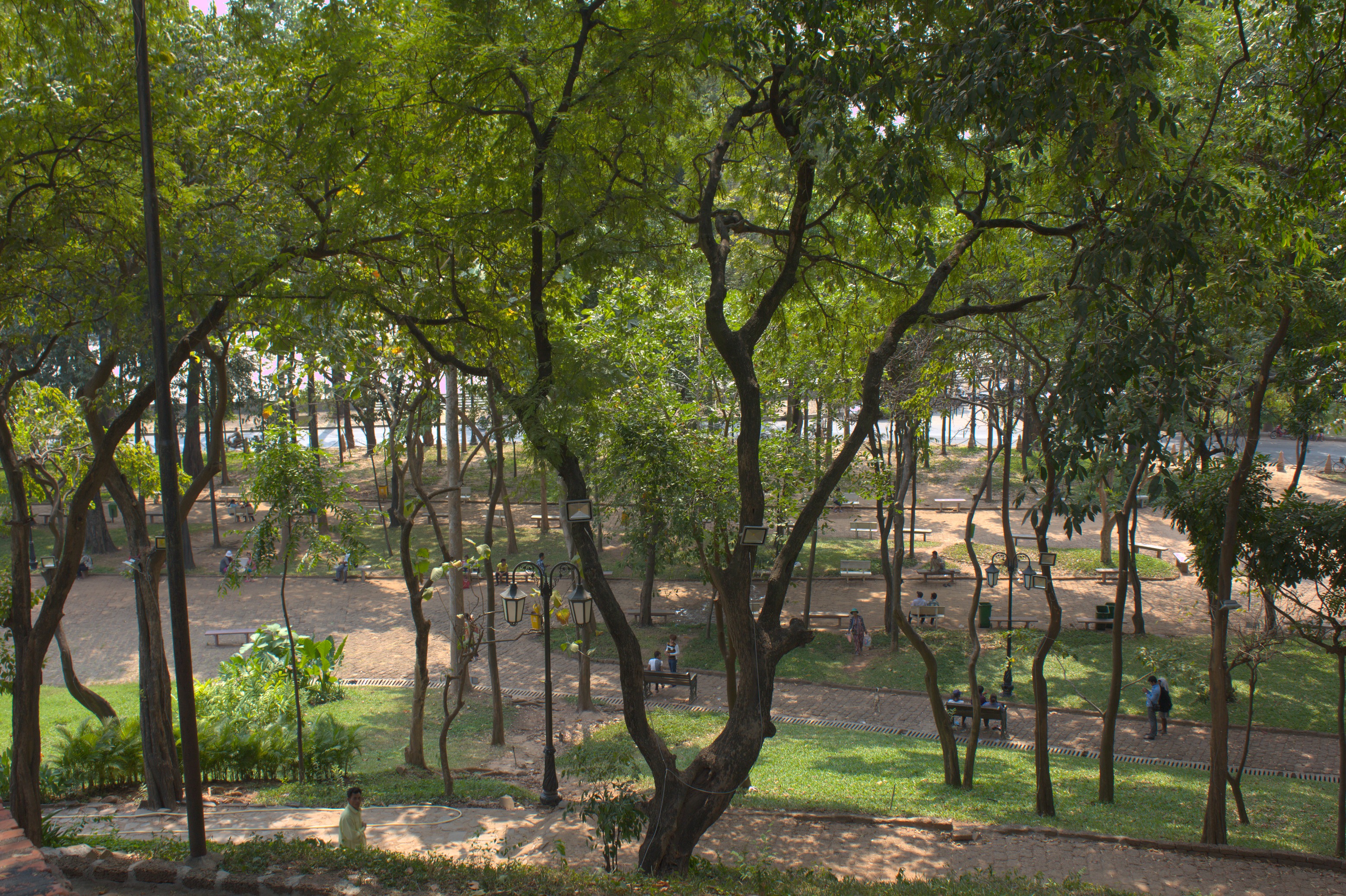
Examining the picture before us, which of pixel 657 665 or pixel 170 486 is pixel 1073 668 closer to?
pixel 657 665

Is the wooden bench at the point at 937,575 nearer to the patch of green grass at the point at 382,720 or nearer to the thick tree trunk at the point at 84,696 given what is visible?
the patch of green grass at the point at 382,720

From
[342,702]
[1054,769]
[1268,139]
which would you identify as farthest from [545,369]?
[342,702]

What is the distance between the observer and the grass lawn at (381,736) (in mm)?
11047

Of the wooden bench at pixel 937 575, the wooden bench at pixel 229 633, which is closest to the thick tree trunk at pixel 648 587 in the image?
the wooden bench at pixel 937 575

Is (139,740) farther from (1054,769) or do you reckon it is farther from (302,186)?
(1054,769)

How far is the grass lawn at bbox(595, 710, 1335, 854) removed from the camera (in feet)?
33.7

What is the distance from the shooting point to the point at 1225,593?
9.43 meters

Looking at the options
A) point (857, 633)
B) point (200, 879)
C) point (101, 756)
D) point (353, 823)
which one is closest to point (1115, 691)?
point (353, 823)

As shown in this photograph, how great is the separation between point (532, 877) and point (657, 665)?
470 inches

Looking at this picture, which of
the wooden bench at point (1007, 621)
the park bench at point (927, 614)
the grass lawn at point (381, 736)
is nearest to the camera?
the grass lawn at point (381, 736)

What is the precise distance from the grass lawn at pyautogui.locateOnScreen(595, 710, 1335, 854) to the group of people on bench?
2.51 feet

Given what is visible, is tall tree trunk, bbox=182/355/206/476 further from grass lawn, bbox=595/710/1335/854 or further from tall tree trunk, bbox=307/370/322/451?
grass lawn, bbox=595/710/1335/854

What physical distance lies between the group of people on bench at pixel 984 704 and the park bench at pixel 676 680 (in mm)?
4915

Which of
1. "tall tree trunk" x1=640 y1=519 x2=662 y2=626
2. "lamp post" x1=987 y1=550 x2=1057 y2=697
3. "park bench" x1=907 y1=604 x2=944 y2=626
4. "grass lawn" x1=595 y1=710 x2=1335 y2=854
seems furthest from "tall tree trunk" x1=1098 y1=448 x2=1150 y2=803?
"tall tree trunk" x1=640 y1=519 x2=662 y2=626
